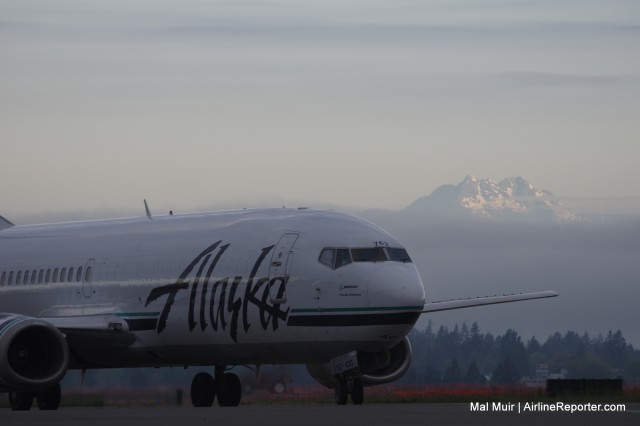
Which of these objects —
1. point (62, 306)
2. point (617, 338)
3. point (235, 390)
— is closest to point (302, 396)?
point (235, 390)

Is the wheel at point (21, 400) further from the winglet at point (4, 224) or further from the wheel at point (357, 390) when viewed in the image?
the winglet at point (4, 224)

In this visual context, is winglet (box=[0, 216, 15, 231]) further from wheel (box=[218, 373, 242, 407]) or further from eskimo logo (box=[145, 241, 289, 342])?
wheel (box=[218, 373, 242, 407])

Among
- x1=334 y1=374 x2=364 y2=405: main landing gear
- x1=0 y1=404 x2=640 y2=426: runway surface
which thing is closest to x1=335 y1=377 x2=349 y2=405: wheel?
x1=334 y1=374 x2=364 y2=405: main landing gear

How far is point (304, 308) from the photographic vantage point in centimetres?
3809

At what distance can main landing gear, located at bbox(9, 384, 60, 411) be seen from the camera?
42031mm

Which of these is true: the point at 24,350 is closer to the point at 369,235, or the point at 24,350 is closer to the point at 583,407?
the point at 369,235

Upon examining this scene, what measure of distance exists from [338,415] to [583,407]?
715cm

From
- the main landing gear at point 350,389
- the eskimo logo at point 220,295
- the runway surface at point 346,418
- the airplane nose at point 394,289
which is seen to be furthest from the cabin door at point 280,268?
→ the runway surface at point 346,418

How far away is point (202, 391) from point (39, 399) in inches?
173

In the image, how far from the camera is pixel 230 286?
131 feet

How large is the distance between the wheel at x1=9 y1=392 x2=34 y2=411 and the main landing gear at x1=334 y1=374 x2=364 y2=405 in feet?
28.8

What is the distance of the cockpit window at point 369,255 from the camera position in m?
38.2

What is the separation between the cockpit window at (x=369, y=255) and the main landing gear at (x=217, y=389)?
6897mm

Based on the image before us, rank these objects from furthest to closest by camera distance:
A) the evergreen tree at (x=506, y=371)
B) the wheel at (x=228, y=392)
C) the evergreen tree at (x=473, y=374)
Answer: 1. the evergreen tree at (x=506, y=371)
2. the evergreen tree at (x=473, y=374)
3. the wheel at (x=228, y=392)
